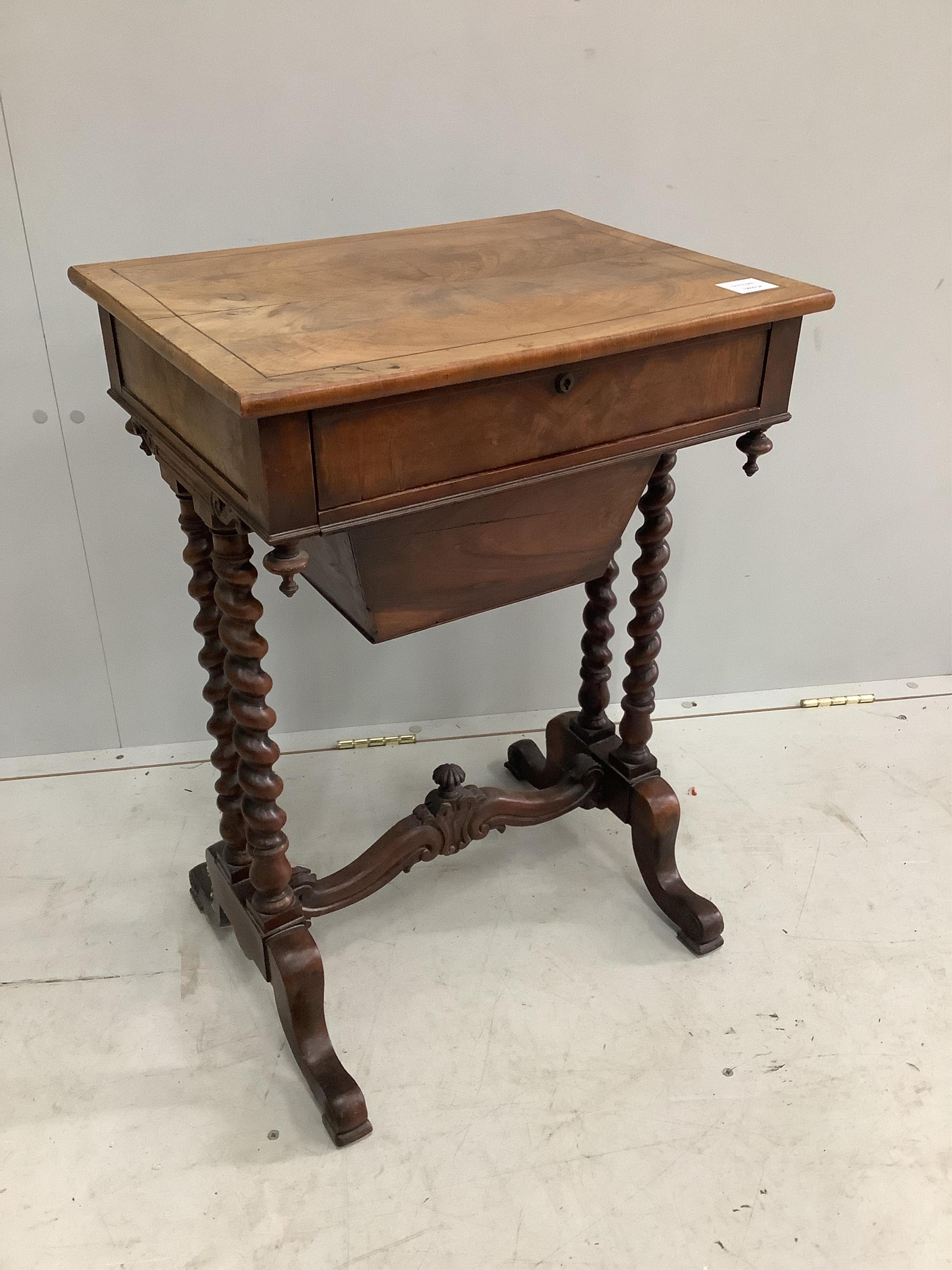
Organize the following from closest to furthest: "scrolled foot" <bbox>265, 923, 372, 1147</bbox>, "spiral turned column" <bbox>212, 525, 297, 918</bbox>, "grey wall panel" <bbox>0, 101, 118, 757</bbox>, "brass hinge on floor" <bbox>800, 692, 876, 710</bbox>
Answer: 1. "spiral turned column" <bbox>212, 525, 297, 918</bbox>
2. "scrolled foot" <bbox>265, 923, 372, 1147</bbox>
3. "grey wall panel" <bbox>0, 101, 118, 757</bbox>
4. "brass hinge on floor" <bbox>800, 692, 876, 710</bbox>

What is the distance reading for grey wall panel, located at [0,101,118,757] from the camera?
223 cm

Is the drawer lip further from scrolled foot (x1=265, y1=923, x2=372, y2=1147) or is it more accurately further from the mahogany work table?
scrolled foot (x1=265, y1=923, x2=372, y2=1147)

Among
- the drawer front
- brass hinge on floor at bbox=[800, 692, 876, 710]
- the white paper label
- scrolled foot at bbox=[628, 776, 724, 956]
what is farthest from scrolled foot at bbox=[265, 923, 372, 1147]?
brass hinge on floor at bbox=[800, 692, 876, 710]

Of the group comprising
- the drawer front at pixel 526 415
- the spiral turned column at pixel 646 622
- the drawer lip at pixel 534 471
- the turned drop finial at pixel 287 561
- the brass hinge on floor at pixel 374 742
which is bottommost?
the brass hinge on floor at pixel 374 742

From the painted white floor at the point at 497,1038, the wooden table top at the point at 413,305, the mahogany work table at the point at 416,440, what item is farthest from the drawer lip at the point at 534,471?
the painted white floor at the point at 497,1038

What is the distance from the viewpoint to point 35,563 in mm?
2486

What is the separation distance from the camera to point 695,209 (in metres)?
2.38

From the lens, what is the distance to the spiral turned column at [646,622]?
1.99m

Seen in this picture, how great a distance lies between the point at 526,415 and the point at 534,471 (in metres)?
0.08

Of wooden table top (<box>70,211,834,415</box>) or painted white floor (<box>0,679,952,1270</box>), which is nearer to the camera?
wooden table top (<box>70,211,834,415</box>)

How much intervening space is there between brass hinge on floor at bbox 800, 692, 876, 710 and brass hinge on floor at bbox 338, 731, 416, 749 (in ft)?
3.34

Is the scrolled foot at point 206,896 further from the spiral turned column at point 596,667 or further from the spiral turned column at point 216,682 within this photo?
the spiral turned column at point 596,667

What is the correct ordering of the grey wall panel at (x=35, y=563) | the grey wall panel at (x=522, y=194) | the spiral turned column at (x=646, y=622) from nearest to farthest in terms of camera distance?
the spiral turned column at (x=646, y=622) → the grey wall panel at (x=522, y=194) → the grey wall panel at (x=35, y=563)

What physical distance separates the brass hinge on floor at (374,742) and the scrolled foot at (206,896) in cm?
57
